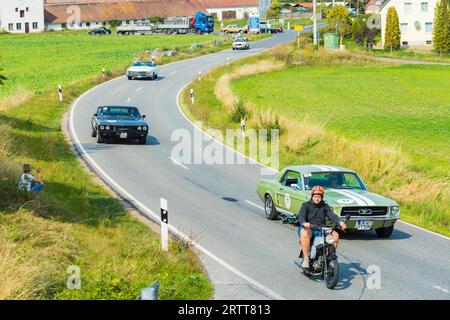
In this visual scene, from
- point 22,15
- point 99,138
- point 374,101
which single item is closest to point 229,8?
point 22,15

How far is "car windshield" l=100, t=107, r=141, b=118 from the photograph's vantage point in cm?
3297

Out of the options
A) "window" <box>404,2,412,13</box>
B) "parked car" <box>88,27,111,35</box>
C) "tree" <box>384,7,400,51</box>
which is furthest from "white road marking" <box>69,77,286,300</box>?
"parked car" <box>88,27,111,35</box>

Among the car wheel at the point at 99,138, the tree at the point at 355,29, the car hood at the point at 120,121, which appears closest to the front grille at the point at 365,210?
the car hood at the point at 120,121

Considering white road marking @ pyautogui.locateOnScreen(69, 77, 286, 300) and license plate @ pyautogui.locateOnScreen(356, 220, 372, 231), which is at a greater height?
license plate @ pyautogui.locateOnScreen(356, 220, 372, 231)

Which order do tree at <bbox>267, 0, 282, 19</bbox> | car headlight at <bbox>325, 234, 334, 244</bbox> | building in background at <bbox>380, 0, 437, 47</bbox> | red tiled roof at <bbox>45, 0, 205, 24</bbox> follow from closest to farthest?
1. car headlight at <bbox>325, 234, 334, 244</bbox>
2. building in background at <bbox>380, 0, 437, 47</bbox>
3. red tiled roof at <bbox>45, 0, 205, 24</bbox>
4. tree at <bbox>267, 0, 282, 19</bbox>

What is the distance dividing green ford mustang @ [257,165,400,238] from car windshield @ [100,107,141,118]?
45.6 ft

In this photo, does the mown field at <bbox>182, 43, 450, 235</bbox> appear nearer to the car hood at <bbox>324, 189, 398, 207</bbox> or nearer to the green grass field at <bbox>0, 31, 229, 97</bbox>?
the car hood at <bbox>324, 189, 398, 207</bbox>

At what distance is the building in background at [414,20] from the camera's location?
94.1 m

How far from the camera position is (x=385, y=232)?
17.3 meters

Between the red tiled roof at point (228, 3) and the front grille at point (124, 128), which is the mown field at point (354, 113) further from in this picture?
the red tiled roof at point (228, 3)

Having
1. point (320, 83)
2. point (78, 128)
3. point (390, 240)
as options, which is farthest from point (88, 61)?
point (390, 240)

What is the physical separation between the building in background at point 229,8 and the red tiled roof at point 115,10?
20.4 metres

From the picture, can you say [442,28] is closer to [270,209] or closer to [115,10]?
[270,209]
